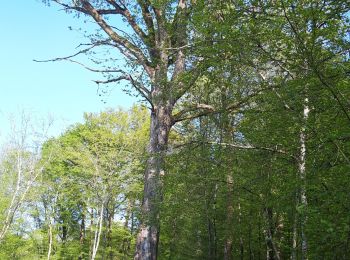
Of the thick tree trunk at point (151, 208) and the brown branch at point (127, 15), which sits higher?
the brown branch at point (127, 15)

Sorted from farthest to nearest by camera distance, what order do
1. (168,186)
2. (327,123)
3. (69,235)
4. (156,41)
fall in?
(69,235) < (156,41) < (168,186) < (327,123)

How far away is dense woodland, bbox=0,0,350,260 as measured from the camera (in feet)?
16.1

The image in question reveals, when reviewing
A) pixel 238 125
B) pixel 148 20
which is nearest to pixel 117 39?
pixel 148 20

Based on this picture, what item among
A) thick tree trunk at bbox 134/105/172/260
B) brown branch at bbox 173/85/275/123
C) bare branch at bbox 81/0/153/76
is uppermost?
bare branch at bbox 81/0/153/76

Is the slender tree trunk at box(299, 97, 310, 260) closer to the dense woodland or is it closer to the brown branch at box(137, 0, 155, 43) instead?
the dense woodland

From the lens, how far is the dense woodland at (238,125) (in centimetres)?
491

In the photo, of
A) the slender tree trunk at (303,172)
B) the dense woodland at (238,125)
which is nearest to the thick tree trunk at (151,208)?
the dense woodland at (238,125)

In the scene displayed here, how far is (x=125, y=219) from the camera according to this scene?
1001 inches

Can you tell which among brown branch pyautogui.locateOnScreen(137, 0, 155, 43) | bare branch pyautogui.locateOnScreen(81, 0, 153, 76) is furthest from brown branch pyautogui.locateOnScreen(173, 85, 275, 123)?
brown branch pyautogui.locateOnScreen(137, 0, 155, 43)

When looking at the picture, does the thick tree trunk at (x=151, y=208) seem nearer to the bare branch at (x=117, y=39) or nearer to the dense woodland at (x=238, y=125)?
→ the dense woodland at (x=238, y=125)

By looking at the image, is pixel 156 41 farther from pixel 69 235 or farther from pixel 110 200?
pixel 69 235

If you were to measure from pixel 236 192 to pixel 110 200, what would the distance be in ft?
52.5

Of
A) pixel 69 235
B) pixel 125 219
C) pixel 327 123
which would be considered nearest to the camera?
pixel 327 123

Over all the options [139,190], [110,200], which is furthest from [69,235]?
[139,190]
